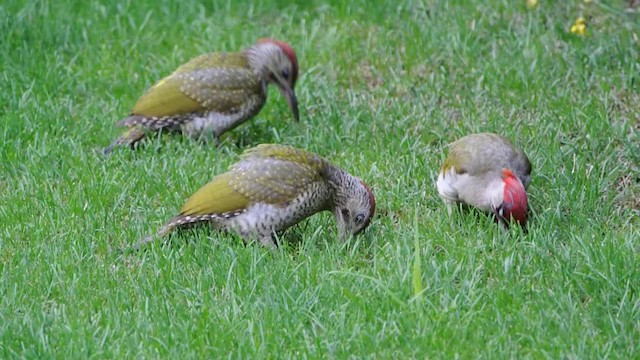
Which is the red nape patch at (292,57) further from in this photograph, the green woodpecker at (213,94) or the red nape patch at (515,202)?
the red nape patch at (515,202)

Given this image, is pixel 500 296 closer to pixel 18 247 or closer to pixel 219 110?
pixel 18 247

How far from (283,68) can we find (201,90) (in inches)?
28.5

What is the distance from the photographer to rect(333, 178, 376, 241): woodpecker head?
7.43m

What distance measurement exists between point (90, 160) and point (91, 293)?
2.22m

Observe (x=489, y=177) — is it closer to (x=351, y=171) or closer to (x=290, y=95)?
(x=351, y=171)

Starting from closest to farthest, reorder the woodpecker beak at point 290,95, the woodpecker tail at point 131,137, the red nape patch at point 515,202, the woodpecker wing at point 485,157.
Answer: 1. the red nape patch at point 515,202
2. the woodpecker wing at point 485,157
3. the woodpecker tail at point 131,137
4. the woodpecker beak at point 290,95

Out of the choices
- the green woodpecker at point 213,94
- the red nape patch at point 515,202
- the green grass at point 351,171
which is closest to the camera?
the green grass at point 351,171

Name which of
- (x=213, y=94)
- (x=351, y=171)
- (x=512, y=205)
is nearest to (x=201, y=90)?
(x=213, y=94)

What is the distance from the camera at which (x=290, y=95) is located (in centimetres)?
956

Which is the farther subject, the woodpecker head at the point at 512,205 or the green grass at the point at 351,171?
the woodpecker head at the point at 512,205

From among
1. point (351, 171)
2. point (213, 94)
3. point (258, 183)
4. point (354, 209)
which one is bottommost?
point (351, 171)

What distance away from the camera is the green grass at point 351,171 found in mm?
6137

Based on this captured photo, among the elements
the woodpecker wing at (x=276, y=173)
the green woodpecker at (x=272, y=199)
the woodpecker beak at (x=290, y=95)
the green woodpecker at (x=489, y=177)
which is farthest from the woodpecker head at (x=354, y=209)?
the woodpecker beak at (x=290, y=95)

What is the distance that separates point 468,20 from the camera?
10.5 meters
